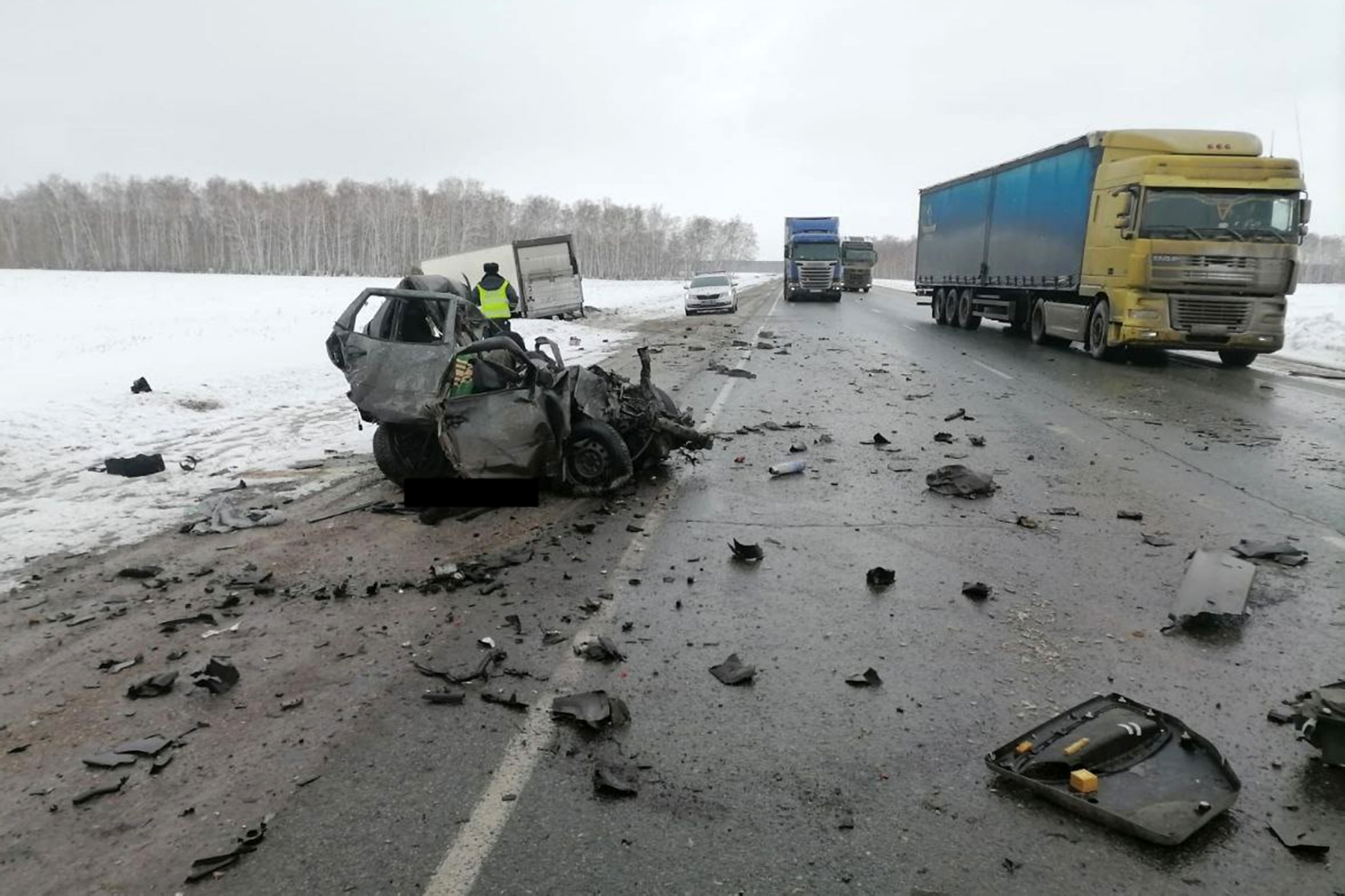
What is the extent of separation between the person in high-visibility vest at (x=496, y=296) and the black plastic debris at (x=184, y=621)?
316 inches

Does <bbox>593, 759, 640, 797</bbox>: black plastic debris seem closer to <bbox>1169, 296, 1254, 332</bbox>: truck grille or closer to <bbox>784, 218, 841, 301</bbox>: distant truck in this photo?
<bbox>1169, 296, 1254, 332</bbox>: truck grille

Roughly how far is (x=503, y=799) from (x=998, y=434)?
297 inches

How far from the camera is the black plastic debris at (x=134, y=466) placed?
7391 mm

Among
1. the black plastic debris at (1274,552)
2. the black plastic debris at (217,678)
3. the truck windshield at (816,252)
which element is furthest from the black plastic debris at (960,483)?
the truck windshield at (816,252)

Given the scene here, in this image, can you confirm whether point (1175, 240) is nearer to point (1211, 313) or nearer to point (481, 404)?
point (1211, 313)

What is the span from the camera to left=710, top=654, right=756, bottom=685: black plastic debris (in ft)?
11.7

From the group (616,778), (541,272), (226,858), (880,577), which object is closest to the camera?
(226,858)

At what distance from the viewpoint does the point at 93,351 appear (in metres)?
18.5

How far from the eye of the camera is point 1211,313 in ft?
44.7

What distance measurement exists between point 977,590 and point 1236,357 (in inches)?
552

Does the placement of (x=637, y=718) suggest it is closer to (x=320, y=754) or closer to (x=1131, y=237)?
(x=320, y=754)

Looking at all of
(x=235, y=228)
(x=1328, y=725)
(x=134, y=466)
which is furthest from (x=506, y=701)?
(x=235, y=228)

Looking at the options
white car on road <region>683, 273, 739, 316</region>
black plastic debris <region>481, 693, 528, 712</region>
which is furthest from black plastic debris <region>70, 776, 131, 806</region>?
white car on road <region>683, 273, 739, 316</region>

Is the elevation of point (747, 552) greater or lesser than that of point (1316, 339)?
lesser
